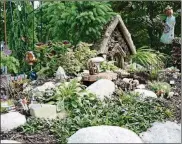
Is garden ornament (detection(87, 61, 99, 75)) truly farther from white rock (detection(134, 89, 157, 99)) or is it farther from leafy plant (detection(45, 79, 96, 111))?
leafy plant (detection(45, 79, 96, 111))

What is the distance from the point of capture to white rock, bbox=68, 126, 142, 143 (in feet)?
13.3

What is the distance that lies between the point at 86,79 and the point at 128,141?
1780 mm

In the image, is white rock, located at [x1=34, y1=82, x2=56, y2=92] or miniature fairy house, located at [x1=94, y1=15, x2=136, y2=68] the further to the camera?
miniature fairy house, located at [x1=94, y1=15, x2=136, y2=68]

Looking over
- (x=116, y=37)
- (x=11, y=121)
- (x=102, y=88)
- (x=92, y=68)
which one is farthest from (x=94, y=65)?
(x=11, y=121)

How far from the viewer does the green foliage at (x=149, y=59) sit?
23.4ft

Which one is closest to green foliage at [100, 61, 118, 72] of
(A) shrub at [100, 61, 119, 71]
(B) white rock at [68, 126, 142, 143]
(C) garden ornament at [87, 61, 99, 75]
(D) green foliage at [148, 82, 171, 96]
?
(A) shrub at [100, 61, 119, 71]

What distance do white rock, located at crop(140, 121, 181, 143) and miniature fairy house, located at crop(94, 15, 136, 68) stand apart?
92.2 inches


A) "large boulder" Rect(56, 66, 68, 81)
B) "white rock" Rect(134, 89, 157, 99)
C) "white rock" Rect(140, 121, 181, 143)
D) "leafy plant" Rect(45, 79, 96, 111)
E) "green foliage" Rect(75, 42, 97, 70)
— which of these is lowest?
"white rock" Rect(140, 121, 181, 143)

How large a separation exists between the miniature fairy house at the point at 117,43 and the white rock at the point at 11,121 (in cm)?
252

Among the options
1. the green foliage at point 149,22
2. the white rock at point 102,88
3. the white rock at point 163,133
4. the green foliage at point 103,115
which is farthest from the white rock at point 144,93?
the green foliage at point 149,22

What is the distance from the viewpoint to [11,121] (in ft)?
14.4

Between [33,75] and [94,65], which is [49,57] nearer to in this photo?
[33,75]

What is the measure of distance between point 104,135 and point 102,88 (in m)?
1.35

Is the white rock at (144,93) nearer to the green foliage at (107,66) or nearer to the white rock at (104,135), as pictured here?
the green foliage at (107,66)
